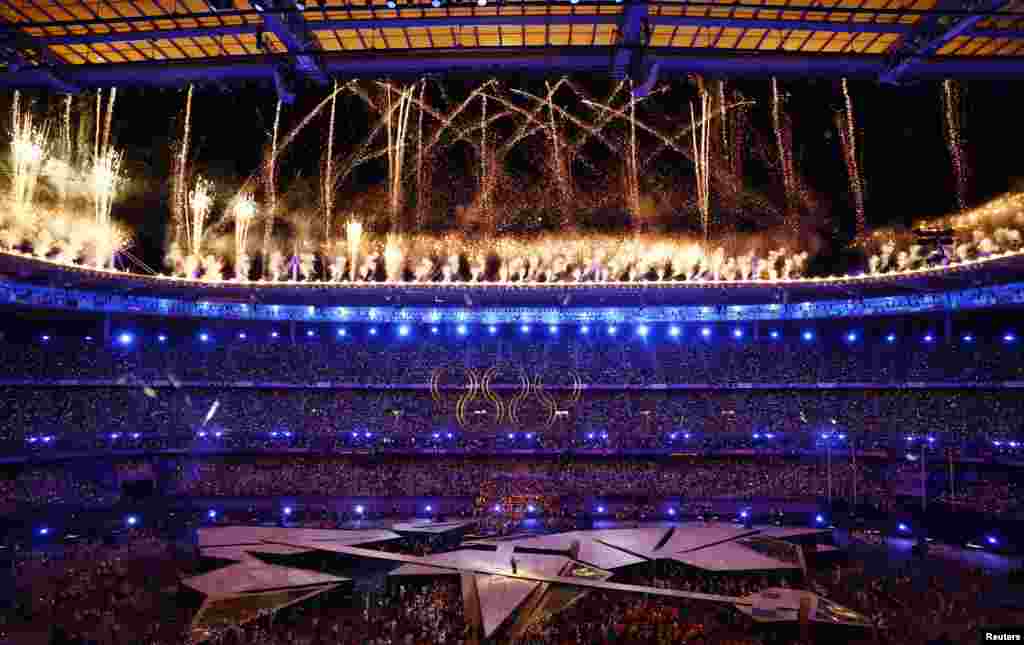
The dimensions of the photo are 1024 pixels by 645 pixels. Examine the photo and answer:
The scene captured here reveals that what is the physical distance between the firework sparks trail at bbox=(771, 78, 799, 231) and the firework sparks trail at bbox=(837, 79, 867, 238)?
2.56 m

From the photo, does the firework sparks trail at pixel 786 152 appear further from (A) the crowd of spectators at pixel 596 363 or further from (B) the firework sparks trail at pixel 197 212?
(B) the firework sparks trail at pixel 197 212

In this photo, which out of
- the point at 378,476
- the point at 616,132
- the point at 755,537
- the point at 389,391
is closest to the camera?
the point at 755,537

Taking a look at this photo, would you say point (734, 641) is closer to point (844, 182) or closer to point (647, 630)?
point (647, 630)

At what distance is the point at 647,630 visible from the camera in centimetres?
1648

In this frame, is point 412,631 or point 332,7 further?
point 412,631

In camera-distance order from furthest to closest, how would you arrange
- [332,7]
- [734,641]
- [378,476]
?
[378,476] < [734,641] < [332,7]

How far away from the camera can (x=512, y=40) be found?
8.88 m

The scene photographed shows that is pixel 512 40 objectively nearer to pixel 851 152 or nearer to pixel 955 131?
pixel 851 152

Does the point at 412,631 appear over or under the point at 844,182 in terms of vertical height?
under

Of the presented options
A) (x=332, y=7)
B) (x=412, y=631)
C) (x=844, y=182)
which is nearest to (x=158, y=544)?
(x=412, y=631)

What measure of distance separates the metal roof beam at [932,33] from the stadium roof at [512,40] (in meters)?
0.02

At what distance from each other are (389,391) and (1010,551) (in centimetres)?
3681

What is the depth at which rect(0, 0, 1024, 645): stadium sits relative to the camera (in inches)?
341

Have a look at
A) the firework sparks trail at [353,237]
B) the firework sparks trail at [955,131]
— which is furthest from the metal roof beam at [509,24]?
the firework sparks trail at [353,237]
